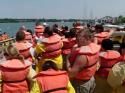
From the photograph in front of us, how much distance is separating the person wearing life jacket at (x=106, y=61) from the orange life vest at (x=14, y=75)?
5.27ft

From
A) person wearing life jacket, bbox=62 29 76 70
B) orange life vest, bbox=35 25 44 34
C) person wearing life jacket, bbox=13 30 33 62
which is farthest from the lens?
orange life vest, bbox=35 25 44 34

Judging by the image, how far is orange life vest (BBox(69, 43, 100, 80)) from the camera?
24.7 feet

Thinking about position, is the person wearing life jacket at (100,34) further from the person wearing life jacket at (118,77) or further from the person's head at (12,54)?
the person wearing life jacket at (118,77)

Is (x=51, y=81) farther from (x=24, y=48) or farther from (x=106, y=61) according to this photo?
(x=24, y=48)

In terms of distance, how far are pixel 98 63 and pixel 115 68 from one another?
1414mm

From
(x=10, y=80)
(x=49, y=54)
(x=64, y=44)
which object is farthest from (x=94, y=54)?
(x=64, y=44)

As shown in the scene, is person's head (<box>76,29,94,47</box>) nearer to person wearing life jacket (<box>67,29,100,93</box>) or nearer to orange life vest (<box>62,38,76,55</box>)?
person wearing life jacket (<box>67,29,100,93</box>)

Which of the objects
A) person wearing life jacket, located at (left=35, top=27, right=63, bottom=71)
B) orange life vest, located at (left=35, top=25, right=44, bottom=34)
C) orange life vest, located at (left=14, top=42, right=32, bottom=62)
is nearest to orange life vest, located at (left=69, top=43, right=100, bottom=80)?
orange life vest, located at (left=14, top=42, right=32, bottom=62)

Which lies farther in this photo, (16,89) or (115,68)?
(16,89)

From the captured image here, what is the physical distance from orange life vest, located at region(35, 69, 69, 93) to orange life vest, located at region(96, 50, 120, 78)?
211 cm

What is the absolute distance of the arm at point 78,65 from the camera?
7.36 metres

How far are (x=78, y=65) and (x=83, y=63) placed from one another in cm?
15

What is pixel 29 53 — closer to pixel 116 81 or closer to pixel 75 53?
pixel 75 53

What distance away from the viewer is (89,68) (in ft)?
25.1
